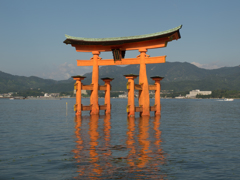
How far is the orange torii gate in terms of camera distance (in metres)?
33.8

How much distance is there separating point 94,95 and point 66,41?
26.1 ft

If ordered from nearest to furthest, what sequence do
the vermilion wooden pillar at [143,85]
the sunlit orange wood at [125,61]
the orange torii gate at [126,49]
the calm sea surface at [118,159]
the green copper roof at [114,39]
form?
the calm sea surface at [118,159] < the green copper roof at [114,39] < the orange torii gate at [126,49] < the sunlit orange wood at [125,61] < the vermilion wooden pillar at [143,85]

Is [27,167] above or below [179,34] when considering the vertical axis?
below

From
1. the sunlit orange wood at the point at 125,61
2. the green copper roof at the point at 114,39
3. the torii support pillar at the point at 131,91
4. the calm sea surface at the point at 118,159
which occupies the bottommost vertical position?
the calm sea surface at the point at 118,159

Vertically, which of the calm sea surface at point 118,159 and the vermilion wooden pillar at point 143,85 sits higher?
the vermilion wooden pillar at point 143,85

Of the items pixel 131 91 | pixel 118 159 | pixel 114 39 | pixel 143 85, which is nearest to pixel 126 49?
pixel 114 39

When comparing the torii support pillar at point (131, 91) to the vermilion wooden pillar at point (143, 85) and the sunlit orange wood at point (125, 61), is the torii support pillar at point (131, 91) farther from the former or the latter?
the sunlit orange wood at point (125, 61)

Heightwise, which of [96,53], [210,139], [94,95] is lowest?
[210,139]

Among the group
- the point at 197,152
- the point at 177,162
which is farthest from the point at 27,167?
the point at 197,152

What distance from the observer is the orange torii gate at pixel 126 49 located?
111ft

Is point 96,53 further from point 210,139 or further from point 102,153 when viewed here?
point 102,153

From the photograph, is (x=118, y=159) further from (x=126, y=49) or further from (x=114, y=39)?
(x=126, y=49)

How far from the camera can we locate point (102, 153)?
46.5ft

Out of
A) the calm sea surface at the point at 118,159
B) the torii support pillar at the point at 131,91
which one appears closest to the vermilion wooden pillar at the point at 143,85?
the torii support pillar at the point at 131,91
